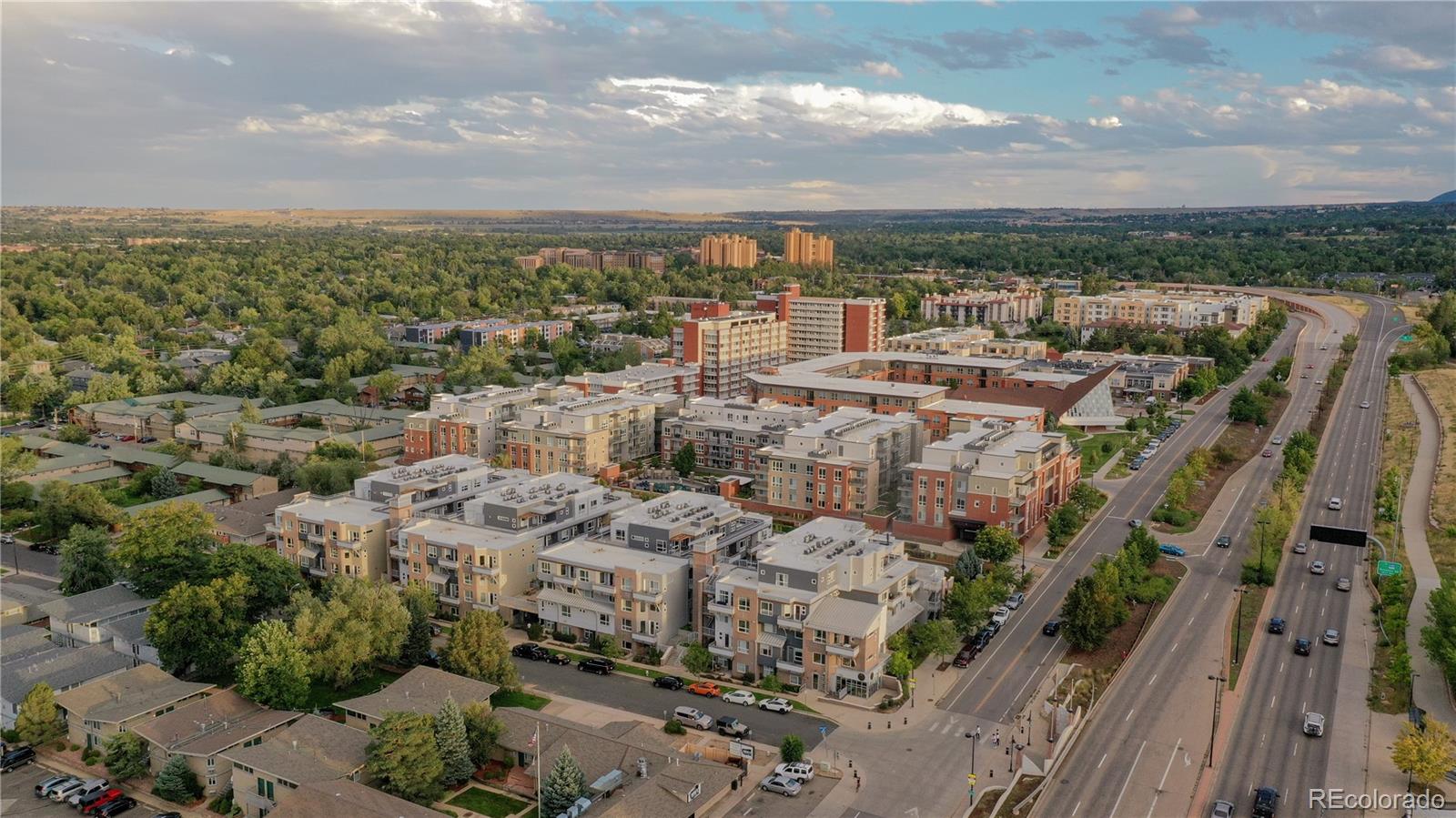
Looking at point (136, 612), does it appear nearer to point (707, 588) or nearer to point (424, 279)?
point (707, 588)

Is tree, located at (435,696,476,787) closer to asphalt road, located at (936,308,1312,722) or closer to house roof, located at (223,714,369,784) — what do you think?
house roof, located at (223,714,369,784)

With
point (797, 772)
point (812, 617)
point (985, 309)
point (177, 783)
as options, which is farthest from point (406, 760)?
point (985, 309)

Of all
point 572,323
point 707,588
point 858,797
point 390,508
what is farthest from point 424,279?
point 858,797

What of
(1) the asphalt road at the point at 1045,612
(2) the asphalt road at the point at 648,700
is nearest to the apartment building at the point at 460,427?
(2) the asphalt road at the point at 648,700

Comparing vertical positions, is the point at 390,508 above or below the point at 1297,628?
above

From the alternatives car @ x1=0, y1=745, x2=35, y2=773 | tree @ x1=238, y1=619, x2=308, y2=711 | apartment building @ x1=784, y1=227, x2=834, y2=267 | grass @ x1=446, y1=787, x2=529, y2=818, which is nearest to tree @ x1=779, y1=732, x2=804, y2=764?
grass @ x1=446, y1=787, x2=529, y2=818

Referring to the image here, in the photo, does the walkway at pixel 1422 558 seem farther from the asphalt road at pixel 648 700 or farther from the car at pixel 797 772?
the car at pixel 797 772

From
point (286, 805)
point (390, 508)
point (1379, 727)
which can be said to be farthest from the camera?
point (390, 508)

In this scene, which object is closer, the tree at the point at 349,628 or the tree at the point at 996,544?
the tree at the point at 349,628
